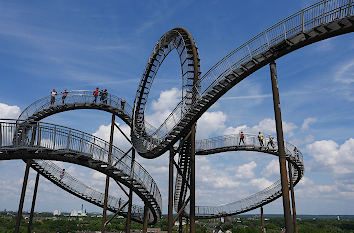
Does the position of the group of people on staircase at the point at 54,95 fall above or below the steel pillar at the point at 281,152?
above

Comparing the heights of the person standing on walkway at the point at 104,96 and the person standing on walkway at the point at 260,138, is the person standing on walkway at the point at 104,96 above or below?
above

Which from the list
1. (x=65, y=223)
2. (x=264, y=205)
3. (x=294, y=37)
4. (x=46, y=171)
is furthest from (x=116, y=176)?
(x=65, y=223)

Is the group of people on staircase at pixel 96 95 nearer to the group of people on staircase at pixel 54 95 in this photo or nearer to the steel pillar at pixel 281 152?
the group of people on staircase at pixel 54 95

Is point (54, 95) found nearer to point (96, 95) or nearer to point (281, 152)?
point (96, 95)

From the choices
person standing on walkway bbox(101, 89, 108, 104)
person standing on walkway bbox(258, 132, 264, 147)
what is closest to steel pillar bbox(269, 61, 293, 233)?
person standing on walkway bbox(258, 132, 264, 147)

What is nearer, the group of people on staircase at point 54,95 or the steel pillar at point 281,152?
the steel pillar at point 281,152

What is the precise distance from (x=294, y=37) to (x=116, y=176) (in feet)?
31.2

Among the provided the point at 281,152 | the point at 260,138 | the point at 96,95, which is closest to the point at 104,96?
the point at 96,95

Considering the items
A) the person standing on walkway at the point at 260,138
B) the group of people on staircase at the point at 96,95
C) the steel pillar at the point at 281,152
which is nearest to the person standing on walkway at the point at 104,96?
the group of people on staircase at the point at 96,95

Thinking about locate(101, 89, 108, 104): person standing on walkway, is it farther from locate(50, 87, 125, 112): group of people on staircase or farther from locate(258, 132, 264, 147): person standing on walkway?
locate(258, 132, 264, 147): person standing on walkway

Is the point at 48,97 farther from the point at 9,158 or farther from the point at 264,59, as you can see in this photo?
the point at 264,59

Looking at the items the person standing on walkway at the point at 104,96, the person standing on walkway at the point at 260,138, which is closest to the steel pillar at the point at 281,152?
the person standing on walkway at the point at 260,138

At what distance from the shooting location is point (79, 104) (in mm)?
19391

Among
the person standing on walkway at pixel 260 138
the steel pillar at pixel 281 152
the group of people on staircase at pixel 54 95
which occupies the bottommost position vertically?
the steel pillar at pixel 281 152
